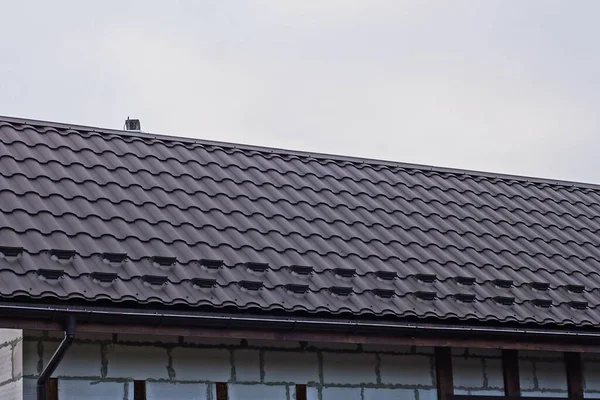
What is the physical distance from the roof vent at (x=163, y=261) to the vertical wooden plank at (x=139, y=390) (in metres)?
0.99

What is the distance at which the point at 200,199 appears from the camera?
1116 cm

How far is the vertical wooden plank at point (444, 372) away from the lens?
399 inches

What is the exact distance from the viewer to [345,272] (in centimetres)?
1034

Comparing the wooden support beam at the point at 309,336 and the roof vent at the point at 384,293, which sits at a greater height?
the roof vent at the point at 384,293

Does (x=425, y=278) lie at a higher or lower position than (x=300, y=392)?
higher

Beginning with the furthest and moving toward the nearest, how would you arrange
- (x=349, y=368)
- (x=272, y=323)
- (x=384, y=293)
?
(x=384, y=293), (x=349, y=368), (x=272, y=323)

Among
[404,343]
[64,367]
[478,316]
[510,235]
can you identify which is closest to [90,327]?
[64,367]

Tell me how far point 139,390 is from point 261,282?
1292mm

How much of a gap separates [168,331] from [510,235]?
4974 mm

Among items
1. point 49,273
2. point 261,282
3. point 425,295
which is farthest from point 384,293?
point 49,273

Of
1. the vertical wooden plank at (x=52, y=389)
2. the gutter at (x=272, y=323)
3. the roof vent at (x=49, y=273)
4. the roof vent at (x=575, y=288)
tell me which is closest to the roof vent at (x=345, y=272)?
the gutter at (x=272, y=323)

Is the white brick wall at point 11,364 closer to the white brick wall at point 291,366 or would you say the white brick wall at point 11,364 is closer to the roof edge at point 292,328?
the roof edge at point 292,328

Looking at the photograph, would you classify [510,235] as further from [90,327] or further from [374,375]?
[90,327]

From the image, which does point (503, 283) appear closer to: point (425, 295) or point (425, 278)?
point (425, 278)
